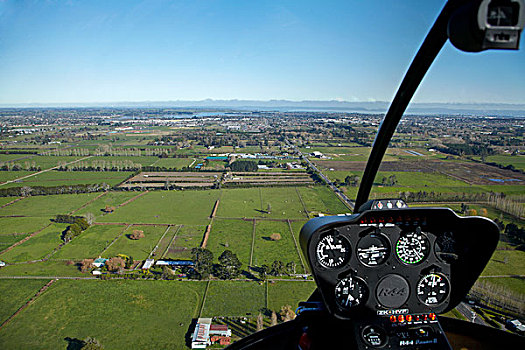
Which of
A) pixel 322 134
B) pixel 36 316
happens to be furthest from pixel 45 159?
pixel 322 134

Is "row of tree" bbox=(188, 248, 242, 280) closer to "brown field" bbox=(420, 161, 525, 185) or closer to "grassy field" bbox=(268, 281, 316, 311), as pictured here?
"grassy field" bbox=(268, 281, 316, 311)

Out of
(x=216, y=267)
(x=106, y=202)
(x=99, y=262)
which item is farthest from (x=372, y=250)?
(x=106, y=202)

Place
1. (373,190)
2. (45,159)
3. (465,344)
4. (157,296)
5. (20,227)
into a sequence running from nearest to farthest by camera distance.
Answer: (465,344) → (373,190) → (157,296) → (20,227) → (45,159)

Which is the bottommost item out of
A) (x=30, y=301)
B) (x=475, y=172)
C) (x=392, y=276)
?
(x=30, y=301)

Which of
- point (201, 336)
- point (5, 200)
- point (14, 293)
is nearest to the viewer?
point (201, 336)

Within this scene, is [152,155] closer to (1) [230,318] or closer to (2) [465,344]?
(1) [230,318]

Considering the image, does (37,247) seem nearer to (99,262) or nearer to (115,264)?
(99,262)

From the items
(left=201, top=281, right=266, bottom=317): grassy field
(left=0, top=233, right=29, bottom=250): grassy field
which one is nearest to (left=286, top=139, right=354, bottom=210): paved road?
(left=201, top=281, right=266, bottom=317): grassy field
